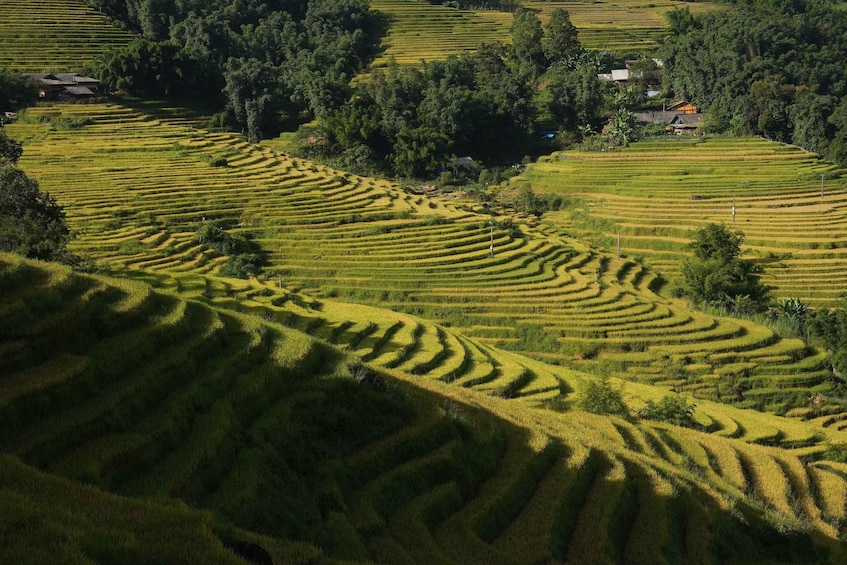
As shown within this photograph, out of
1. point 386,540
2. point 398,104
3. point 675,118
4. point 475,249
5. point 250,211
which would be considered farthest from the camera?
point 675,118

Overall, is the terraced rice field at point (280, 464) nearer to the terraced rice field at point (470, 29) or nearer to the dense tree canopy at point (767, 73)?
the dense tree canopy at point (767, 73)

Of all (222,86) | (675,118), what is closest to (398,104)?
(222,86)

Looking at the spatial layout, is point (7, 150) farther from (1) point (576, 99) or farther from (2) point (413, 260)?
(1) point (576, 99)

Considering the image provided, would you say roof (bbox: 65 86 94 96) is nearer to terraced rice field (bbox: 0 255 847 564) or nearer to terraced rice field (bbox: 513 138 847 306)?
terraced rice field (bbox: 513 138 847 306)

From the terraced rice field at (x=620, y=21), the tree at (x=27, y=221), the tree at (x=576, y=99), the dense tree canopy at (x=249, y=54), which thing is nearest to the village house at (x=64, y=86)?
the dense tree canopy at (x=249, y=54)

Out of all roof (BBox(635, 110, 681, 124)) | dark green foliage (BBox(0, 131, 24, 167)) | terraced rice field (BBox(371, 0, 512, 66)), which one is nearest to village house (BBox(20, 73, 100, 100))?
terraced rice field (BBox(371, 0, 512, 66))

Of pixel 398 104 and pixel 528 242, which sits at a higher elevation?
pixel 398 104

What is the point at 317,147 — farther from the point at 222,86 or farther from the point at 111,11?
the point at 111,11
